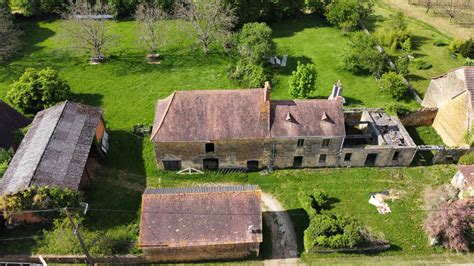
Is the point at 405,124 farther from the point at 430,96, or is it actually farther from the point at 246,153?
the point at 246,153

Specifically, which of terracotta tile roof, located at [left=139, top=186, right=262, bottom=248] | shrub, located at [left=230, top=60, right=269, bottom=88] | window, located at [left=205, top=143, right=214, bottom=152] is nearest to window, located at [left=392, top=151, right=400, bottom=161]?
terracotta tile roof, located at [left=139, top=186, right=262, bottom=248]

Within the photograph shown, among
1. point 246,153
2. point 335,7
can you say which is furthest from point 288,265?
point 335,7

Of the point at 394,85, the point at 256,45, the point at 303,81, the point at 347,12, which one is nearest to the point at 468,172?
the point at 394,85

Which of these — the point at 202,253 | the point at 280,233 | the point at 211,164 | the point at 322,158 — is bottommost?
the point at 280,233

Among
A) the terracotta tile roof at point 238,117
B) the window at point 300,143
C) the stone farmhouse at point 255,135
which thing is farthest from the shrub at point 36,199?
the window at point 300,143

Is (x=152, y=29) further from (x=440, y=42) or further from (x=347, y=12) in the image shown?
(x=440, y=42)

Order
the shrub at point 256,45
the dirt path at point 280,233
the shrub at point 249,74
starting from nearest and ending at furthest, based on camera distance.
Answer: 1. the dirt path at point 280,233
2. the shrub at point 249,74
3. the shrub at point 256,45

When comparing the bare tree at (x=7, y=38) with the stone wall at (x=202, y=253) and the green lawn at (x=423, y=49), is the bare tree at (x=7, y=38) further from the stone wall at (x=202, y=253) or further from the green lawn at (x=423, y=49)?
the green lawn at (x=423, y=49)
